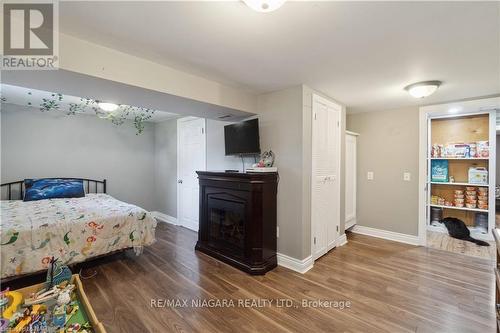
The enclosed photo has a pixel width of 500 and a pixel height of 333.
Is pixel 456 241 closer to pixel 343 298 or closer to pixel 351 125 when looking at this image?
pixel 351 125

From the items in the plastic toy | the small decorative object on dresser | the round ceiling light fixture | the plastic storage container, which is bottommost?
the plastic toy

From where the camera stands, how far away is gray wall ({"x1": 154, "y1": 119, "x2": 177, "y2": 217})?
16.1 feet

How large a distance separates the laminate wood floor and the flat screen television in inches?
61.4

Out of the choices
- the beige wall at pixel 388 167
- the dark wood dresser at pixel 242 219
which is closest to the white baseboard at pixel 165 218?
the dark wood dresser at pixel 242 219

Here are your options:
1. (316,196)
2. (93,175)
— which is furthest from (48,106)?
(316,196)

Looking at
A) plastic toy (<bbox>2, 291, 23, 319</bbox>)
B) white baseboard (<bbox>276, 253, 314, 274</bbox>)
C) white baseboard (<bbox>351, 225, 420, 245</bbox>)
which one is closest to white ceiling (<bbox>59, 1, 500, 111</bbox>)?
plastic toy (<bbox>2, 291, 23, 319</bbox>)

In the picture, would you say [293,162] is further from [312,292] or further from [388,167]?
[388,167]

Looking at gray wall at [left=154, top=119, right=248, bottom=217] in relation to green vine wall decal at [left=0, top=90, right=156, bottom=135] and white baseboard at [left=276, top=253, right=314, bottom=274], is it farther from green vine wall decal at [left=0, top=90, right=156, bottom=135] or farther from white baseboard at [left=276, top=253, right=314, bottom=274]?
white baseboard at [left=276, top=253, right=314, bottom=274]

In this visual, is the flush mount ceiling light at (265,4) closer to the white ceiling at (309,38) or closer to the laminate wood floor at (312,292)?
the white ceiling at (309,38)

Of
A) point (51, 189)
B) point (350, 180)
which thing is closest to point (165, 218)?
point (51, 189)

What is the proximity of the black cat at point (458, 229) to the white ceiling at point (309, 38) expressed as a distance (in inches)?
101

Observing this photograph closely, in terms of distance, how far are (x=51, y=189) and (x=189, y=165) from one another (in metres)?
2.34

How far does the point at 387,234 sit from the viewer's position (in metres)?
3.85

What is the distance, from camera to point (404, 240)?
12.0 feet
